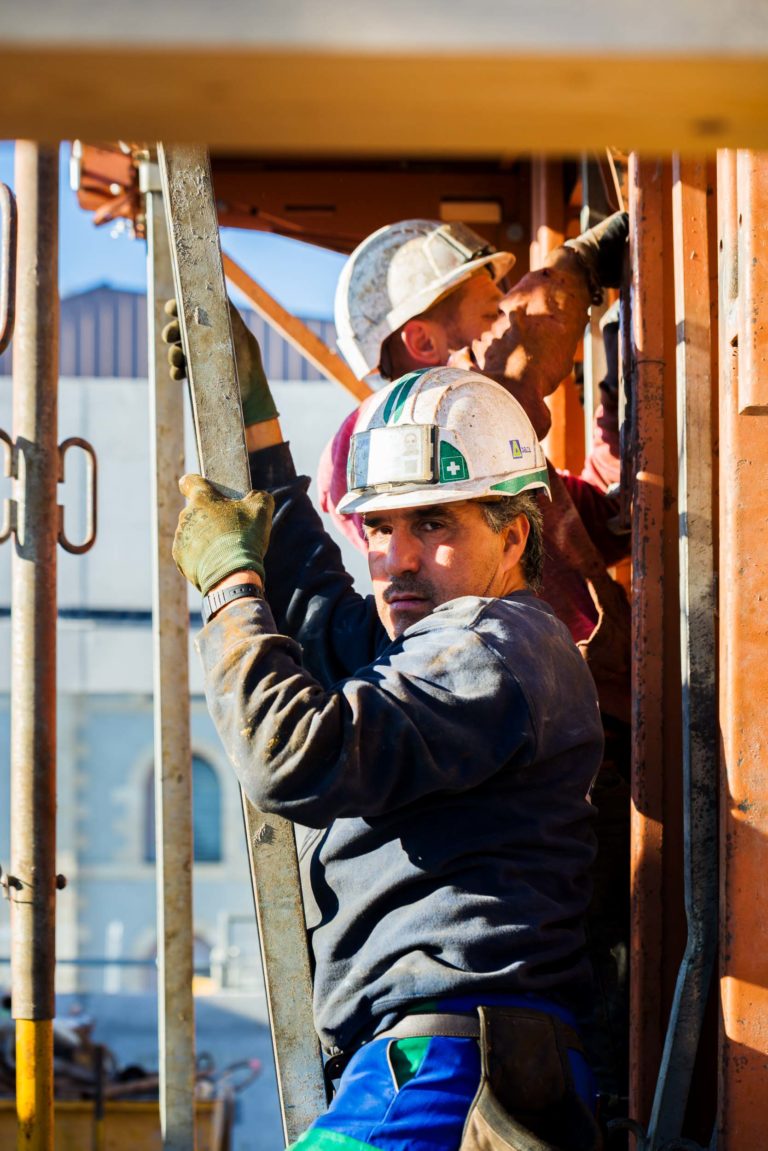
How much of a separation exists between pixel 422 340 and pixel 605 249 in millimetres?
641

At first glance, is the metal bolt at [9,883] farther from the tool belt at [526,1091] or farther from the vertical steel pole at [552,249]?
the vertical steel pole at [552,249]

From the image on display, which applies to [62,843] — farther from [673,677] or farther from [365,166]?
[673,677]

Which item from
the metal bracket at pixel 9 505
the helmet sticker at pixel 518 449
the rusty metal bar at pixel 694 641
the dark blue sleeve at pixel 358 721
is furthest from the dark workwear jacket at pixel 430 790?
the metal bracket at pixel 9 505

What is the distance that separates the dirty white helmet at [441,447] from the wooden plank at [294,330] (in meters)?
2.95

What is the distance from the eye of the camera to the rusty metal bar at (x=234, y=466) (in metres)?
3.06

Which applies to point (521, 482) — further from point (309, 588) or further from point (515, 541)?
point (309, 588)

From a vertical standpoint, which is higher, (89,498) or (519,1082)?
(89,498)

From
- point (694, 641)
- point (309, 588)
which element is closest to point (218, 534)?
point (309, 588)

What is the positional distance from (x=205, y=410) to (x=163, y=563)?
41.4 inches

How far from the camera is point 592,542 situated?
4125mm

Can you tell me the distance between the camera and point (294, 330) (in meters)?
6.41

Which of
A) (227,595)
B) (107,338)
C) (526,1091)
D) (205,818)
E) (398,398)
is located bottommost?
(205,818)

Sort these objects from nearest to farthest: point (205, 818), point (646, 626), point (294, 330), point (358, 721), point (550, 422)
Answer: point (358, 721), point (646, 626), point (550, 422), point (294, 330), point (205, 818)

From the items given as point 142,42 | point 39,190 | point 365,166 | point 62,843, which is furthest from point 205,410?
point 62,843
